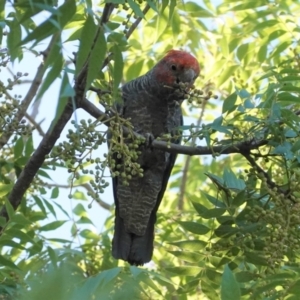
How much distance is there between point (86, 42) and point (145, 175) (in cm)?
259

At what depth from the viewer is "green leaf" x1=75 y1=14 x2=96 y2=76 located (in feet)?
5.57

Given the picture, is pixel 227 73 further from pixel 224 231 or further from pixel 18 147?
pixel 224 231

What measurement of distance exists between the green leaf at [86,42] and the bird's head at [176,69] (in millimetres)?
2176

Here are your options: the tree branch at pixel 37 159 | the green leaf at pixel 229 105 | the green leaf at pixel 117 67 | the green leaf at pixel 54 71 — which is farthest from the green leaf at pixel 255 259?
the green leaf at pixel 54 71

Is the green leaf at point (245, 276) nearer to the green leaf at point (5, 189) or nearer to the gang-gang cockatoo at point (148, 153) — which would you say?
the green leaf at point (5, 189)

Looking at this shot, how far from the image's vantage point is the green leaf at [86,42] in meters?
1.70

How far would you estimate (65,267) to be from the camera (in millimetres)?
1200

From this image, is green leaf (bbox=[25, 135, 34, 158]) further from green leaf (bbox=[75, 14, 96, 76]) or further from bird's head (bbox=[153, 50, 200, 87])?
green leaf (bbox=[75, 14, 96, 76])

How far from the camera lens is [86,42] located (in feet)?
5.70

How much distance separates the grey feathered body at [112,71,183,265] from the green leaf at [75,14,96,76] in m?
2.21

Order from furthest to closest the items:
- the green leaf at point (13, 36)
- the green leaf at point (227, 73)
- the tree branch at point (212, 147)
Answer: the green leaf at point (227, 73)
the tree branch at point (212, 147)
the green leaf at point (13, 36)

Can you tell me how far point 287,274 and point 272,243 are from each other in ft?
0.56

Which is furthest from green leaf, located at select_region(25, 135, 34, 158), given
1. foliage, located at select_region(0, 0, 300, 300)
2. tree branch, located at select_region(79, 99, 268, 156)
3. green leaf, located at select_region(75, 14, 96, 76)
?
green leaf, located at select_region(75, 14, 96, 76)

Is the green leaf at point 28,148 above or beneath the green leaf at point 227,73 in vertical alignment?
beneath
